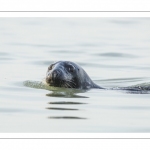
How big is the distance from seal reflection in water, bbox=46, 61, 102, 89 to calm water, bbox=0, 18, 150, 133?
25 cm

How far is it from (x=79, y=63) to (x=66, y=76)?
5.16 meters

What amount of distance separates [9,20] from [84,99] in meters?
15.8

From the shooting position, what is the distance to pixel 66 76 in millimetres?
12461

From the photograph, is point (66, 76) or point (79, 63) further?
point (79, 63)

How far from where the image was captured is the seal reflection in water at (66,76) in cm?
1225

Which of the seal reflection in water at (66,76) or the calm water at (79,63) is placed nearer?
the calm water at (79,63)

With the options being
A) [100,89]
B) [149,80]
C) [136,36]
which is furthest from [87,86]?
[136,36]

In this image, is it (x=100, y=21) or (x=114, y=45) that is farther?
(x=100, y=21)

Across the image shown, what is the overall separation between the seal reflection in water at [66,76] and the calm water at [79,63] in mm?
248

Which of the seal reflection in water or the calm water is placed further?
the seal reflection in water

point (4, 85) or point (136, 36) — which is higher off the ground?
point (136, 36)

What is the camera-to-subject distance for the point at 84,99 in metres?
11.9

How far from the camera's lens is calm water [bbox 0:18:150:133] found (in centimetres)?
1000
